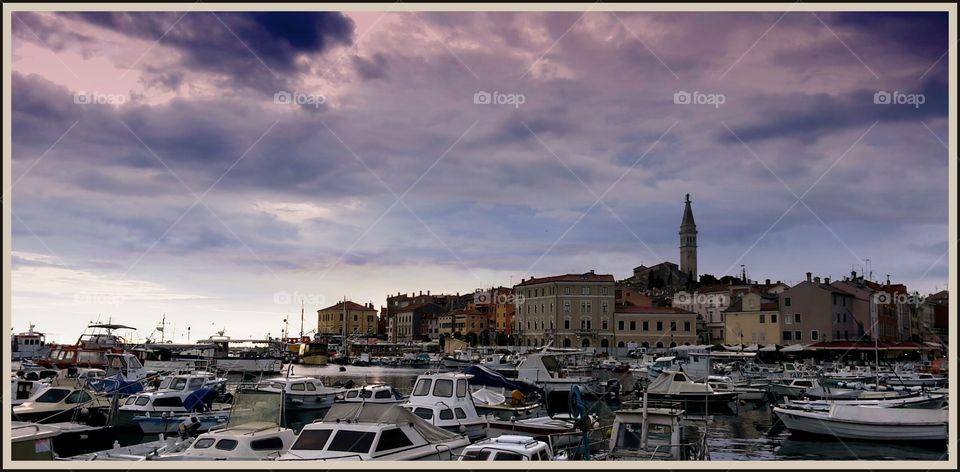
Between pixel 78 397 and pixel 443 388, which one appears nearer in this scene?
pixel 443 388

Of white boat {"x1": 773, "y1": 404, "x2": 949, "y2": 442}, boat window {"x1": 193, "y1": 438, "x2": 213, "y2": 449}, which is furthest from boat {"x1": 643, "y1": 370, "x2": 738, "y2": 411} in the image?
boat window {"x1": 193, "y1": 438, "x2": 213, "y2": 449}

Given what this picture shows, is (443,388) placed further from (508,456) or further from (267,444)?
(508,456)

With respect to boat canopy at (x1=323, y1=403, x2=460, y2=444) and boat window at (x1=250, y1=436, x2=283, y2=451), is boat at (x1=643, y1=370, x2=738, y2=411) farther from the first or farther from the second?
boat window at (x1=250, y1=436, x2=283, y2=451)

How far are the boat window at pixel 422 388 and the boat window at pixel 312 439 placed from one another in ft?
29.6

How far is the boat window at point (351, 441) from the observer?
12.7m

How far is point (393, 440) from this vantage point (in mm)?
13258

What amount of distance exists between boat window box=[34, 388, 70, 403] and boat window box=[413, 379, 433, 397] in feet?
37.7

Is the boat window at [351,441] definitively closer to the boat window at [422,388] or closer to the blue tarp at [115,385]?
the boat window at [422,388]

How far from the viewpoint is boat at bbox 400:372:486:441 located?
20750 mm

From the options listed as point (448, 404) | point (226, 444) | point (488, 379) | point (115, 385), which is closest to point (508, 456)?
point (226, 444)

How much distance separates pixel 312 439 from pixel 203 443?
9.01 feet

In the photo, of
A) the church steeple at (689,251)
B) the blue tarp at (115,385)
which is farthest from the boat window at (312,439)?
the church steeple at (689,251)

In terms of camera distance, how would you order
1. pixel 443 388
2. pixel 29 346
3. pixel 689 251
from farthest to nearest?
pixel 689 251 → pixel 29 346 → pixel 443 388

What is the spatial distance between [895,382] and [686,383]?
48.2 ft
